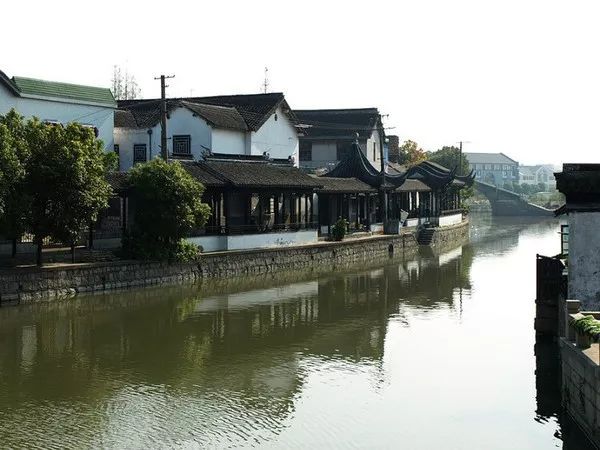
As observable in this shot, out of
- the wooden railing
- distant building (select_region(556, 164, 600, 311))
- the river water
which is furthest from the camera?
the wooden railing

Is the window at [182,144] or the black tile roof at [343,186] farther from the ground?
the window at [182,144]

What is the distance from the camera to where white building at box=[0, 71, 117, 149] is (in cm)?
3631

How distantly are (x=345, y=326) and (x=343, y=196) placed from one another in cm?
2667

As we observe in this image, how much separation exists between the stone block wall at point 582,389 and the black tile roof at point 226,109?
3288 centimetres

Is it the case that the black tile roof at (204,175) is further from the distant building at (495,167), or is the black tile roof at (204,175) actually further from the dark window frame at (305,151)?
the distant building at (495,167)

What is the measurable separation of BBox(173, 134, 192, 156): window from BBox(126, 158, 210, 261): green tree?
523 inches

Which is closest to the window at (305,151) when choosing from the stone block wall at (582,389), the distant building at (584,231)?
the distant building at (584,231)

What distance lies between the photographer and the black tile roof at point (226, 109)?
4612 cm

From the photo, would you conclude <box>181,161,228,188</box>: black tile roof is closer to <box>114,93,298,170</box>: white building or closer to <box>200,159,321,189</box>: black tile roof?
<box>200,159,321,189</box>: black tile roof

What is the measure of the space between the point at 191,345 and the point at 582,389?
38.0 ft

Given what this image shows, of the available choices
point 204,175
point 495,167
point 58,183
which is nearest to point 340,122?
point 204,175

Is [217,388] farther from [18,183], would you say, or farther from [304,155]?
[304,155]

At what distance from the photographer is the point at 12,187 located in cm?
2600

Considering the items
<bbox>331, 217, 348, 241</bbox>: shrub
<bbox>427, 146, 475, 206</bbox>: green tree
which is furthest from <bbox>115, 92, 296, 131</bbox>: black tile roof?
<bbox>427, 146, 475, 206</bbox>: green tree
